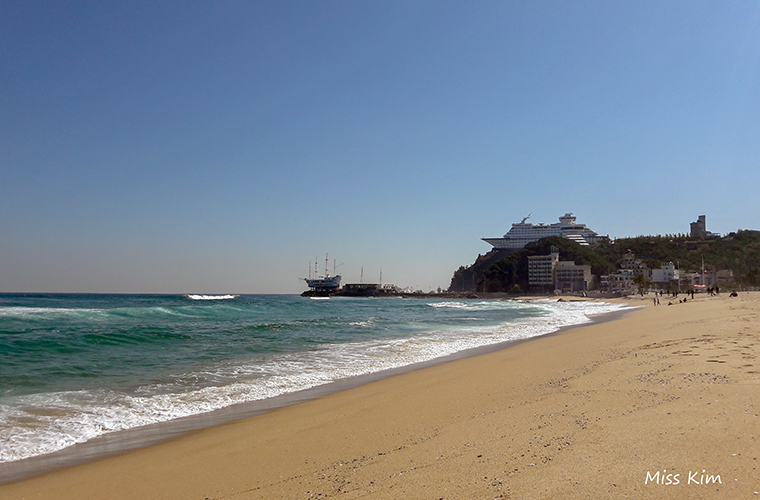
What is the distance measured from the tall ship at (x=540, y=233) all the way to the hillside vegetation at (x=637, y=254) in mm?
8906

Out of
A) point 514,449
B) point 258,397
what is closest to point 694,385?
point 514,449

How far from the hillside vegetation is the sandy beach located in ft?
408

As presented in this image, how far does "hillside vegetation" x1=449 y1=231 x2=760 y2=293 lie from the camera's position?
11418 centimetres

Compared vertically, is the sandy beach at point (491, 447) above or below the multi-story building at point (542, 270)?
below

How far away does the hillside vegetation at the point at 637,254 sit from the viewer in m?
114

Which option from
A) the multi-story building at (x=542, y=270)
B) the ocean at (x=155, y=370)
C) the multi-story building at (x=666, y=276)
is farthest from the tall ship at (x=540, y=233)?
the ocean at (x=155, y=370)

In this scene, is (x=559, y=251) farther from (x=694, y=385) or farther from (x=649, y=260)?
(x=694, y=385)

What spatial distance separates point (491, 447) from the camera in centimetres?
358

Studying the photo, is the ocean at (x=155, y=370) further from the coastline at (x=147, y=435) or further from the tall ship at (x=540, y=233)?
the tall ship at (x=540, y=233)

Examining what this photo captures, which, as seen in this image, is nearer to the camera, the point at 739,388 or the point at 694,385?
the point at 739,388

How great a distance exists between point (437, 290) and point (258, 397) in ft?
538

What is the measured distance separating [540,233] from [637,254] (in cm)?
3592

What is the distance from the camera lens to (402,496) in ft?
9.43

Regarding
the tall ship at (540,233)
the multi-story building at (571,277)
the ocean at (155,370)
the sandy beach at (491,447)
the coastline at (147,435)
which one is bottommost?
the ocean at (155,370)
